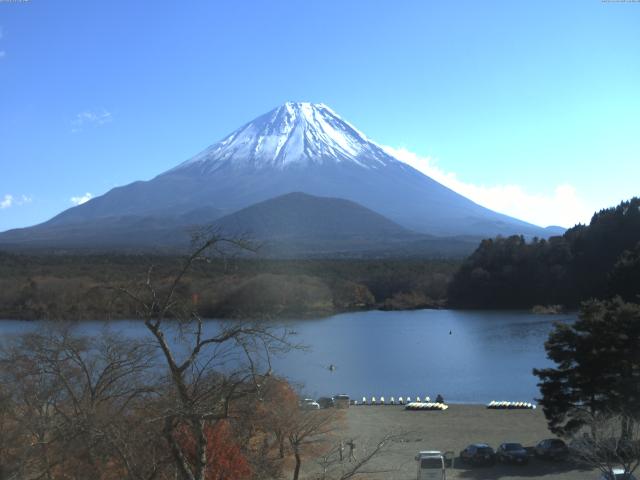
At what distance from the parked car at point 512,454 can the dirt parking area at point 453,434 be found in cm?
8

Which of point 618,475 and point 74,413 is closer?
point 74,413

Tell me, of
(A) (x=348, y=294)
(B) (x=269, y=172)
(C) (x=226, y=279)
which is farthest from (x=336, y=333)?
(B) (x=269, y=172)

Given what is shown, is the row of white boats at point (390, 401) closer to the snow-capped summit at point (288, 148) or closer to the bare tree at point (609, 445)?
the bare tree at point (609, 445)

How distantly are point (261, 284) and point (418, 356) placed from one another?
1278 cm

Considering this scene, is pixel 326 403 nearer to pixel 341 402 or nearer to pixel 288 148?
pixel 341 402

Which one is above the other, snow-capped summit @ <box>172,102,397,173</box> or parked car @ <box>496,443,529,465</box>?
snow-capped summit @ <box>172,102,397,173</box>

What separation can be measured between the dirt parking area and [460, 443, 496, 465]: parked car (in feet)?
0.31

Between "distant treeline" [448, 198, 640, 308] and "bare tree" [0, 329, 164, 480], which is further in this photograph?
"distant treeline" [448, 198, 640, 308]

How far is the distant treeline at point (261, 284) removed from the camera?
1123 inches

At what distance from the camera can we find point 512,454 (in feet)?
30.7

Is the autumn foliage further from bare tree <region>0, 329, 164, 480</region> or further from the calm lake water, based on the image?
the calm lake water

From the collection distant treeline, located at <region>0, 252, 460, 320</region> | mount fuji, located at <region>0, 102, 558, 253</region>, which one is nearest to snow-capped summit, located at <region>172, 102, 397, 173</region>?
mount fuji, located at <region>0, 102, 558, 253</region>

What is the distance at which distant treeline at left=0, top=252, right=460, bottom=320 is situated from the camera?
28531 millimetres

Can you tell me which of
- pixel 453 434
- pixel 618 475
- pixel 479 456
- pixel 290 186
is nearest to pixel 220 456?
pixel 618 475
